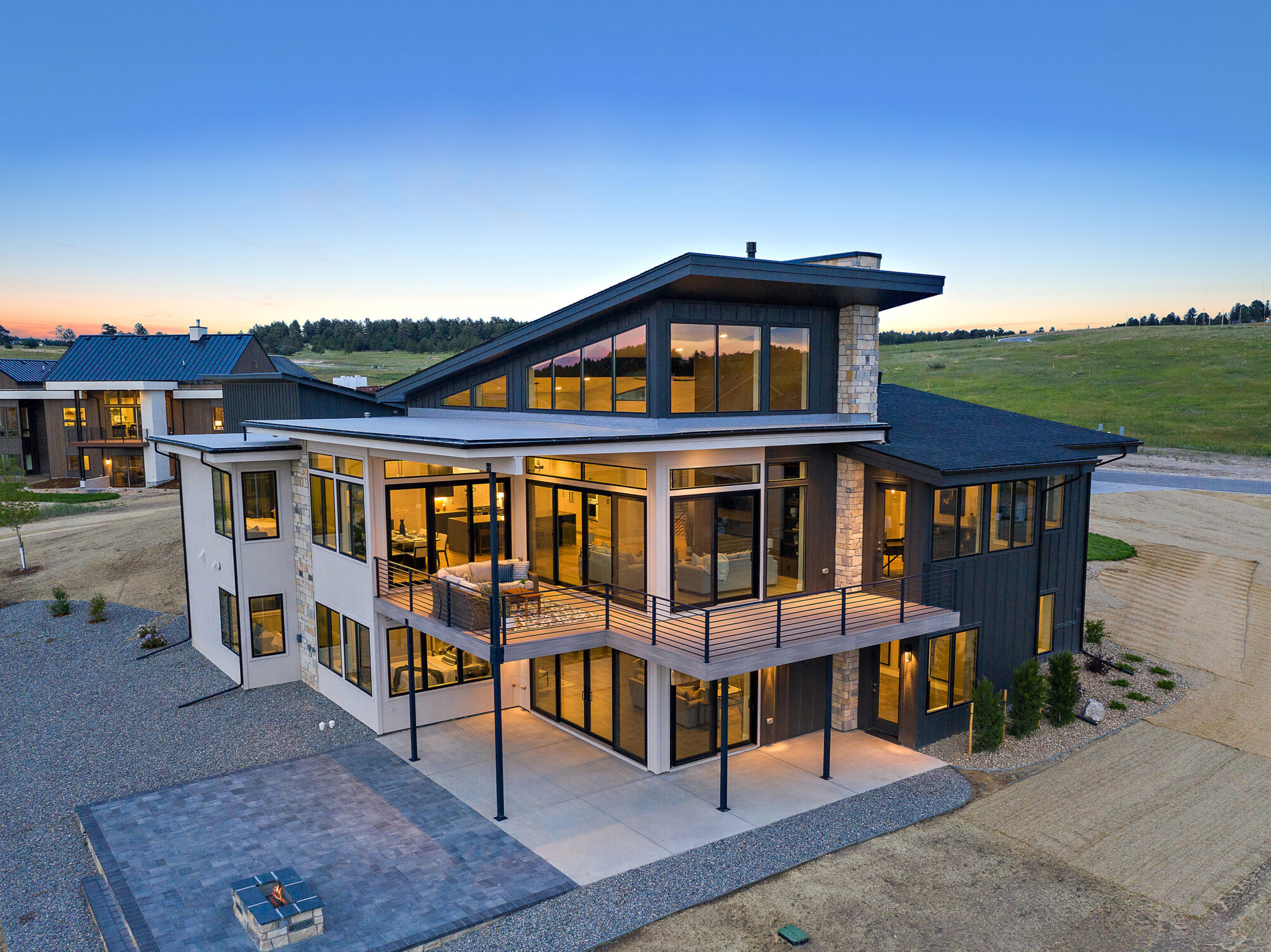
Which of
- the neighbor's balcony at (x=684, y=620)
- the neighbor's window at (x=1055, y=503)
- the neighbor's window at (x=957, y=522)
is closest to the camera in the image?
the neighbor's balcony at (x=684, y=620)

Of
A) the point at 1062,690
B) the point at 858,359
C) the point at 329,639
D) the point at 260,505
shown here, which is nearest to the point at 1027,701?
the point at 1062,690

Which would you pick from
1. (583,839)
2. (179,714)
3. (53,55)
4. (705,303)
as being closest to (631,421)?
(705,303)

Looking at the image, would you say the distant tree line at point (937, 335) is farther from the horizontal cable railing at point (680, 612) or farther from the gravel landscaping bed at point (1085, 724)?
the horizontal cable railing at point (680, 612)

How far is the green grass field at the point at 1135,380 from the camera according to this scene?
197 feet

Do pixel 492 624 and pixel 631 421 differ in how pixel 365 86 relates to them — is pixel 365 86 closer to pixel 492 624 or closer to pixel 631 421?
pixel 631 421

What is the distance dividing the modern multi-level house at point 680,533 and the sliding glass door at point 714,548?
0.04m

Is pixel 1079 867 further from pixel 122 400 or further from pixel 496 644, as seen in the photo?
pixel 122 400

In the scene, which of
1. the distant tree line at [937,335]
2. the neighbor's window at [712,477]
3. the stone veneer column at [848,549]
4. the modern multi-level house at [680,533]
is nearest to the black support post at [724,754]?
the modern multi-level house at [680,533]

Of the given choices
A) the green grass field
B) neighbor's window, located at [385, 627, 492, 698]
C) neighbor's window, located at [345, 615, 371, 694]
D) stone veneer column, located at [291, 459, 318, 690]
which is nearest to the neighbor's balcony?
neighbor's window, located at [385, 627, 492, 698]

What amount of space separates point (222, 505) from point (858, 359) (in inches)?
507

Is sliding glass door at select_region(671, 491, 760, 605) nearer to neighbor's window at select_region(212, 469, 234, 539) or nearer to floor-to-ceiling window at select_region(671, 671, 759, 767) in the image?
floor-to-ceiling window at select_region(671, 671, 759, 767)

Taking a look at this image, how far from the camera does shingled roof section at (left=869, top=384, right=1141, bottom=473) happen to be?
12555 mm

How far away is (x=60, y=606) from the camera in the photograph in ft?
68.4

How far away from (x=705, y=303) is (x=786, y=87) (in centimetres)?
1352
